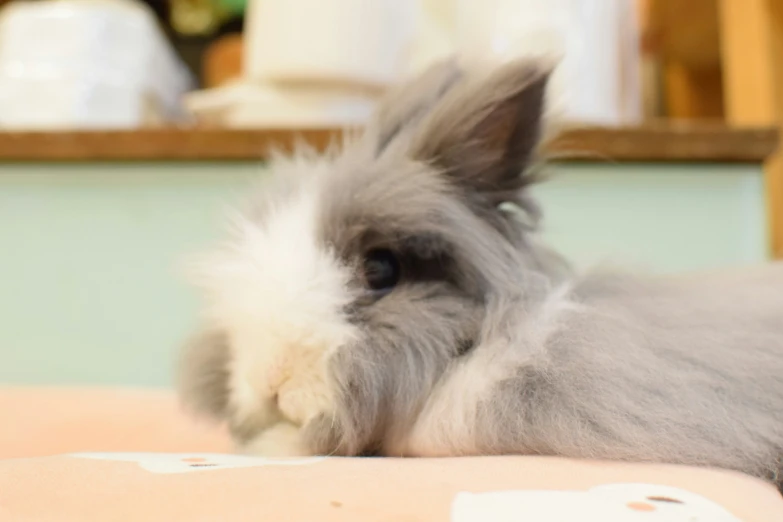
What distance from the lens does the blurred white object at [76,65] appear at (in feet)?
4.93

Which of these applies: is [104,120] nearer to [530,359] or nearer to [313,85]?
[313,85]

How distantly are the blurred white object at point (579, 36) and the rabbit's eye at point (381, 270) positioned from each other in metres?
0.75

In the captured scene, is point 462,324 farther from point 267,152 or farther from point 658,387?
point 267,152

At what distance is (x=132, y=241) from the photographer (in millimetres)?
1367

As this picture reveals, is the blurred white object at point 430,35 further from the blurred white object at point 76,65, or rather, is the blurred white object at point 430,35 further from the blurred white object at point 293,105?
the blurred white object at point 76,65

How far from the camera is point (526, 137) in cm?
65

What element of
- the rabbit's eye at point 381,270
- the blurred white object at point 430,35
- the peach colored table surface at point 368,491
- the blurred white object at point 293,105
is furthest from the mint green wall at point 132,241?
the peach colored table surface at point 368,491

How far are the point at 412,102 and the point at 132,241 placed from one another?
0.86m

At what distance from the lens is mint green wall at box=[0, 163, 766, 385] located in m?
1.27

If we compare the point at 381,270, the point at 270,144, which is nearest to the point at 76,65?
the point at 270,144

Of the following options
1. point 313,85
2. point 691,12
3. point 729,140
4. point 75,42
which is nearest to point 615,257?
point 729,140

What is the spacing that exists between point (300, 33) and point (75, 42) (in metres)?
0.56

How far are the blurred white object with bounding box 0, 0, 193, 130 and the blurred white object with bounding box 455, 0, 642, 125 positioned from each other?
29.9 inches

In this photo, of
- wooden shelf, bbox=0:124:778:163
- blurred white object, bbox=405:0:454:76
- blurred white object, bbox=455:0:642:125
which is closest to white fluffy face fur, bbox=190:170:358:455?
wooden shelf, bbox=0:124:778:163
